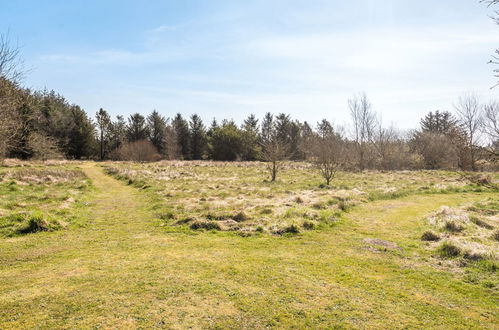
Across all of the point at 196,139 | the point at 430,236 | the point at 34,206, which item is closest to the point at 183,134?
the point at 196,139

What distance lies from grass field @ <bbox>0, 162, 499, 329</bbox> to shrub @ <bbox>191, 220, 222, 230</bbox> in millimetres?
36

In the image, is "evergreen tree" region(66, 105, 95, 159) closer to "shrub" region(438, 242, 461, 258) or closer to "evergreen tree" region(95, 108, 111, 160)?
"evergreen tree" region(95, 108, 111, 160)

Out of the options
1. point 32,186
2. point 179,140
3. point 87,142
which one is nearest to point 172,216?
point 32,186

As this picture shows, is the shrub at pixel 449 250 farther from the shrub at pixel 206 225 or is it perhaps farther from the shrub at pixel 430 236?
the shrub at pixel 206 225

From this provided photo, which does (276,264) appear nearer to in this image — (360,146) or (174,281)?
(174,281)

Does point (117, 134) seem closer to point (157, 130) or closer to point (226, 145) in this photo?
point (157, 130)

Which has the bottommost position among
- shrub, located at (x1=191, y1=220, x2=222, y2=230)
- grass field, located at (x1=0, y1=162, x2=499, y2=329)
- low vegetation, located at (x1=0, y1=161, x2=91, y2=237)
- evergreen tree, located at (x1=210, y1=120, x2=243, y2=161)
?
grass field, located at (x1=0, y1=162, x2=499, y2=329)

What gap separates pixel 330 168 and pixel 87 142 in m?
45.5

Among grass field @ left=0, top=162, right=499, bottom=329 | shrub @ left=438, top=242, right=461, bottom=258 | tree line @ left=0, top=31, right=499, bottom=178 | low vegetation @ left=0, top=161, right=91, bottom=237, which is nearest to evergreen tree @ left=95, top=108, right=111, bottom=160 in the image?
tree line @ left=0, top=31, right=499, bottom=178

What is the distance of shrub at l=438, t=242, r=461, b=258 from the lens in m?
7.14

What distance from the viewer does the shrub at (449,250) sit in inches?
281

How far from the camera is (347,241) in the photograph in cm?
856

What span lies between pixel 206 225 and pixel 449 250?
22.1 feet

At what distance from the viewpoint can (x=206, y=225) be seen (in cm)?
970
